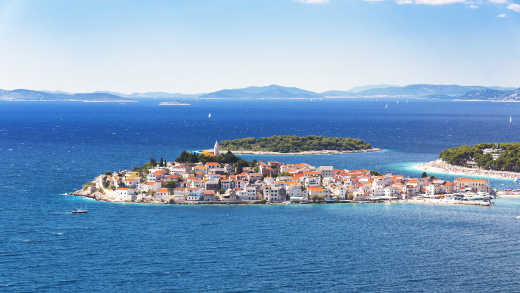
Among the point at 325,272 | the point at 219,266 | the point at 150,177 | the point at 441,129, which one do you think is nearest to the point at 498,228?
the point at 325,272

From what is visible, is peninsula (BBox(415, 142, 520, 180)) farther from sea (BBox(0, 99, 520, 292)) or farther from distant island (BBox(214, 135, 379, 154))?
distant island (BBox(214, 135, 379, 154))

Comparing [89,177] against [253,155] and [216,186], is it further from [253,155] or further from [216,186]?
[253,155]

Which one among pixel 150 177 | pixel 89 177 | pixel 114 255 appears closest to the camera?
pixel 114 255

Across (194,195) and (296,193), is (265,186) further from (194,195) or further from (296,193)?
(194,195)

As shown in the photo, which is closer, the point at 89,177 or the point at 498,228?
the point at 498,228

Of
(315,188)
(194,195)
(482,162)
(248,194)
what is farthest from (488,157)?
(194,195)

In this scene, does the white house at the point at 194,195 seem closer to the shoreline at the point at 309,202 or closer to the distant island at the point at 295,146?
the shoreline at the point at 309,202

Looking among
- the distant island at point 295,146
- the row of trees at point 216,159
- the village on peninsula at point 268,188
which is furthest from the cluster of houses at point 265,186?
the distant island at point 295,146
